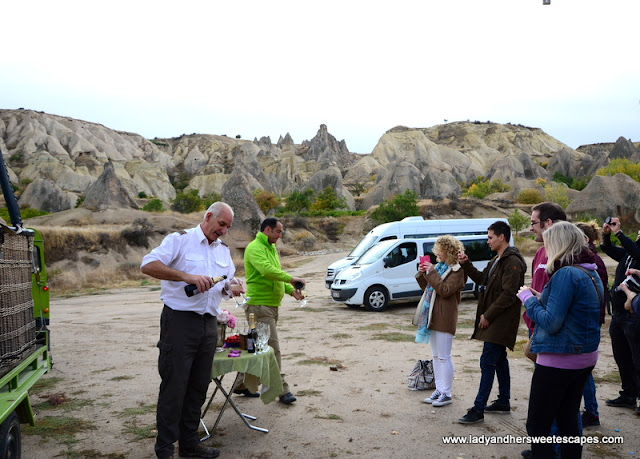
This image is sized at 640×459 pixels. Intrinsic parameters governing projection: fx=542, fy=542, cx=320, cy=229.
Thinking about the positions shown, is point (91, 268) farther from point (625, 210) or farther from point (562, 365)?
point (625, 210)

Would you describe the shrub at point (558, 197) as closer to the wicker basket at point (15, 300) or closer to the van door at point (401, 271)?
the van door at point (401, 271)

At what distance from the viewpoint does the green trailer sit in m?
4.17

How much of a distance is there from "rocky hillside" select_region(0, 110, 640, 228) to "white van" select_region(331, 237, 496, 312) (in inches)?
951

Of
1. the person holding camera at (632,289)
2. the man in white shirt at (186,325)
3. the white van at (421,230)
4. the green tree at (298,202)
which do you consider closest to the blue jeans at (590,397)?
the person holding camera at (632,289)

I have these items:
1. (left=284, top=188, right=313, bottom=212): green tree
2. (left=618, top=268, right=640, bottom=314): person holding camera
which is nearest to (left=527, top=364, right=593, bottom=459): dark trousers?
(left=618, top=268, right=640, bottom=314): person holding camera

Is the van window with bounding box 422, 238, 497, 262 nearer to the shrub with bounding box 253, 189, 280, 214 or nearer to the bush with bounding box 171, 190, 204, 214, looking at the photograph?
the bush with bounding box 171, 190, 204, 214

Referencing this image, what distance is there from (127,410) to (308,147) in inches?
5574

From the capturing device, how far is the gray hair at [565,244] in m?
3.82

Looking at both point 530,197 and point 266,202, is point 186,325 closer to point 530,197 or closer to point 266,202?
point 266,202

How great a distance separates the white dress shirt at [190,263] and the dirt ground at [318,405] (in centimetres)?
154

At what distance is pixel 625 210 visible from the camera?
42.4m

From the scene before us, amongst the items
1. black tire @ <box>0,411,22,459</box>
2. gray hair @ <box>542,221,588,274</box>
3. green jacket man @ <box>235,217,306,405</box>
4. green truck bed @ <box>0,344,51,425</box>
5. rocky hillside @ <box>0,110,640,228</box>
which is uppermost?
rocky hillside @ <box>0,110,640,228</box>

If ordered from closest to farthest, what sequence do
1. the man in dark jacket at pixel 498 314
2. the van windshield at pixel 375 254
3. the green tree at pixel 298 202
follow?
the man in dark jacket at pixel 498 314 → the van windshield at pixel 375 254 → the green tree at pixel 298 202

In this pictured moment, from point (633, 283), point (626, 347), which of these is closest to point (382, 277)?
point (626, 347)
